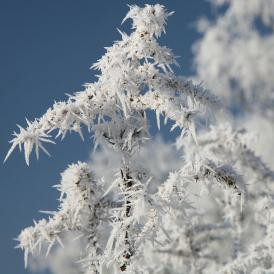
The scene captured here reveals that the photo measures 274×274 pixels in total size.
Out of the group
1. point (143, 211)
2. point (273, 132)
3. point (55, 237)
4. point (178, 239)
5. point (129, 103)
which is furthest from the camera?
point (273, 132)

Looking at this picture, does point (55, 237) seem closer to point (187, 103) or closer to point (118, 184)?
point (118, 184)

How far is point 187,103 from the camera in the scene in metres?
7.36

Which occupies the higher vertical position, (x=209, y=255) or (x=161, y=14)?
(x=209, y=255)

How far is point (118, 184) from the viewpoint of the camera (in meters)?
7.50

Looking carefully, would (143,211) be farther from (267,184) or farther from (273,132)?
(273,132)

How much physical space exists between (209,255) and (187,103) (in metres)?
13.3

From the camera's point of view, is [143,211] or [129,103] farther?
[129,103]

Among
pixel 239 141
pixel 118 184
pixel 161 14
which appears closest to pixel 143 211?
pixel 118 184

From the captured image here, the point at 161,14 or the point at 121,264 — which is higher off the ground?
the point at 161,14

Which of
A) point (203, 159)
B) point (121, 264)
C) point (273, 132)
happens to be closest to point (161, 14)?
point (203, 159)

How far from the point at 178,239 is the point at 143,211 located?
39.6 feet

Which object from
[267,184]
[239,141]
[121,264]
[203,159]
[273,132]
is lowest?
[121,264]

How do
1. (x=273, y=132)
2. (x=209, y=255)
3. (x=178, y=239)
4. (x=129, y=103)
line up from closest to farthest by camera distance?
(x=129, y=103), (x=178, y=239), (x=209, y=255), (x=273, y=132)

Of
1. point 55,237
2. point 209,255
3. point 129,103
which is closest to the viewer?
point 129,103
